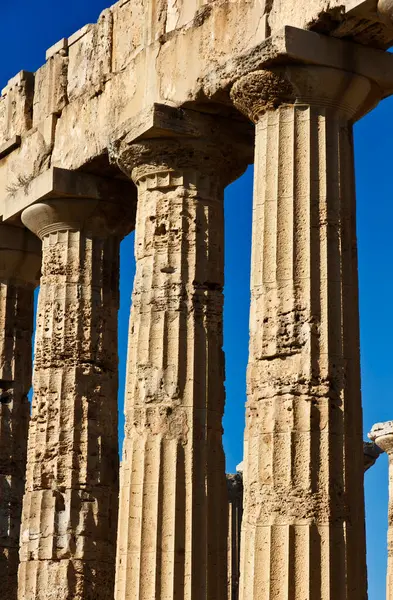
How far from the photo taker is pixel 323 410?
65.1ft

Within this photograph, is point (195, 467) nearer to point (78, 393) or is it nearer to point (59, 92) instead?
point (78, 393)

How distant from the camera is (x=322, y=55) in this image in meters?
20.8

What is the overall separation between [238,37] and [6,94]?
879 centimetres

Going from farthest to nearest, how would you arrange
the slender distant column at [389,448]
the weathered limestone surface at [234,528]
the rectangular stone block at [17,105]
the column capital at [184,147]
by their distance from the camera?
1. the weathered limestone surface at [234,528]
2. the slender distant column at [389,448]
3. the rectangular stone block at [17,105]
4. the column capital at [184,147]

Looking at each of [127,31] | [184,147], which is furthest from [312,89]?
[127,31]

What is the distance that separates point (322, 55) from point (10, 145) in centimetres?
1025

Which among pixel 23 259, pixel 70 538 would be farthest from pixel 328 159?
pixel 23 259

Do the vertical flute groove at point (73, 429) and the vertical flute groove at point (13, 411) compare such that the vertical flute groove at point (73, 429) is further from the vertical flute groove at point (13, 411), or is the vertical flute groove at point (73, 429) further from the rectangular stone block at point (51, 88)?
the vertical flute groove at point (13, 411)

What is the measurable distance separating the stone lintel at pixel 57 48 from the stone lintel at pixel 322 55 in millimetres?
7362

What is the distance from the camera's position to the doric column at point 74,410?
1020 inches

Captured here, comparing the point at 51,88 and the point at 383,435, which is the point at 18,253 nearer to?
the point at 51,88

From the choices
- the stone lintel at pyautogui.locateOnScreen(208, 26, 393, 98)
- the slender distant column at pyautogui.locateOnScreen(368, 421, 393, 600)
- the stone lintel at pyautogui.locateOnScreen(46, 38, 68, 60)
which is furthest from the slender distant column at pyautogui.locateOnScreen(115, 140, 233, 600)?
the slender distant column at pyautogui.locateOnScreen(368, 421, 393, 600)

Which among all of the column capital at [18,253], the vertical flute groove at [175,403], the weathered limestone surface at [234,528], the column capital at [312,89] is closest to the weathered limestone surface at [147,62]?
the column capital at [312,89]

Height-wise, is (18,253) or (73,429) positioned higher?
(18,253)
